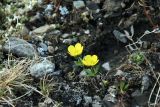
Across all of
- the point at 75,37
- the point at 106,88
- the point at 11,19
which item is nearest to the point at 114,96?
the point at 106,88

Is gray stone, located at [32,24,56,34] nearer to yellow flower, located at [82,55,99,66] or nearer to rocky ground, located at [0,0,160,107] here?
rocky ground, located at [0,0,160,107]

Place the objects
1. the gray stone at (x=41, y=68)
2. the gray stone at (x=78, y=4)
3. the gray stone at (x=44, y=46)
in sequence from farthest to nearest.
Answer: the gray stone at (x=78, y=4) < the gray stone at (x=44, y=46) < the gray stone at (x=41, y=68)

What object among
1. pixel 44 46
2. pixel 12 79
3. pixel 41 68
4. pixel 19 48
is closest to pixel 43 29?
pixel 44 46

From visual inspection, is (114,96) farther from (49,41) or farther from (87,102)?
(49,41)

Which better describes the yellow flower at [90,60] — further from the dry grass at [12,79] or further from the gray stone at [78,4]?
the gray stone at [78,4]

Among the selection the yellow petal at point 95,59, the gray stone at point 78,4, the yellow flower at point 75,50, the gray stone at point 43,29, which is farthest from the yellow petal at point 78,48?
the gray stone at point 78,4

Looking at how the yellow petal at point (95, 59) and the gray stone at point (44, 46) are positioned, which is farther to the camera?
the gray stone at point (44, 46)

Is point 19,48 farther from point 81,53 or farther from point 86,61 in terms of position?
point 86,61
